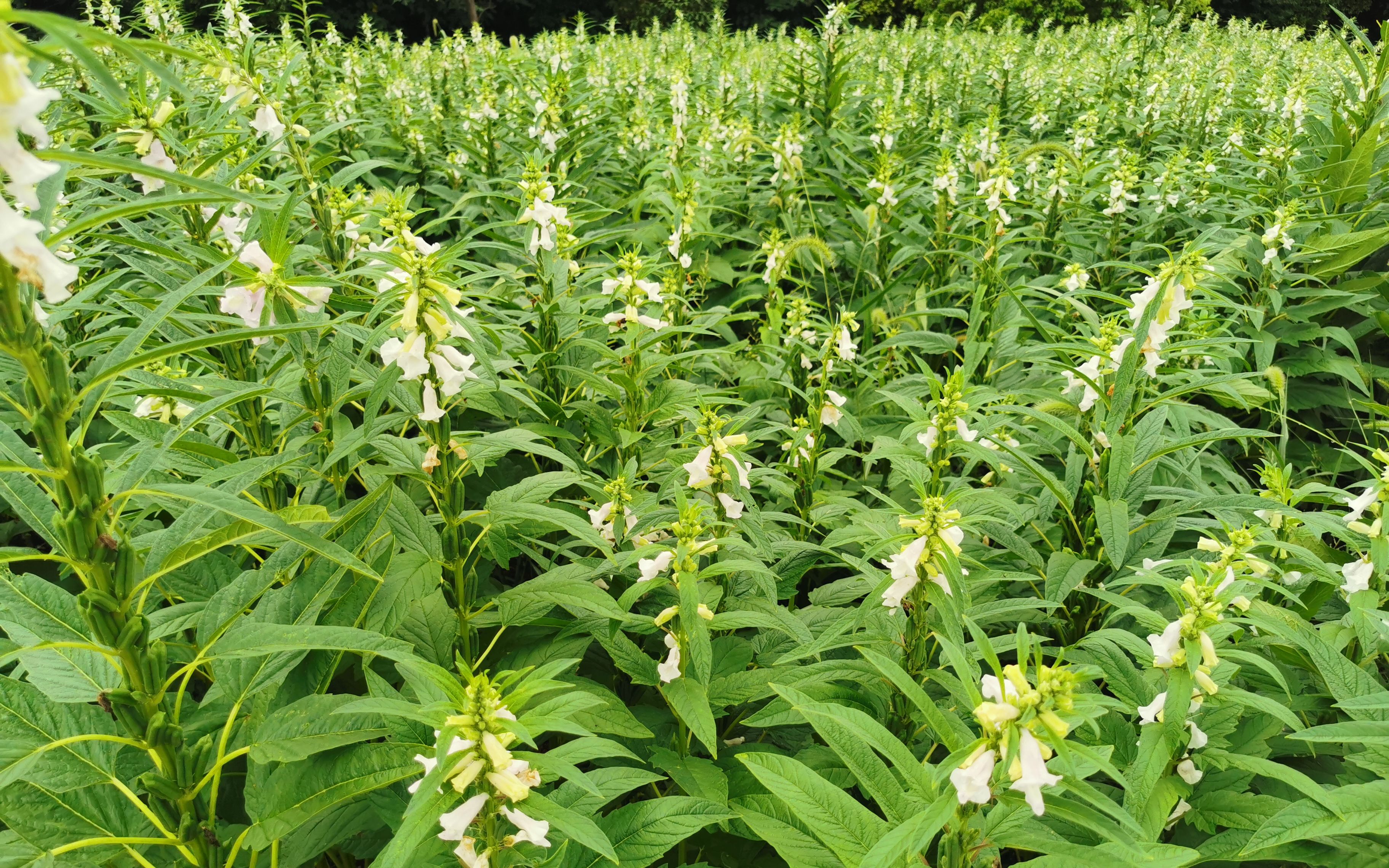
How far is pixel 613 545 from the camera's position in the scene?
2.46 m

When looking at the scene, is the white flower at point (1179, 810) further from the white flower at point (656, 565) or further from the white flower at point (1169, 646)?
the white flower at point (656, 565)

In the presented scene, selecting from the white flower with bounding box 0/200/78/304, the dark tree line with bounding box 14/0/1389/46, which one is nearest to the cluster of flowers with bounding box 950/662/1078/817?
the white flower with bounding box 0/200/78/304

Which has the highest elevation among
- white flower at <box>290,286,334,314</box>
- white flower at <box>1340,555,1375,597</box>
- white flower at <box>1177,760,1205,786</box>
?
white flower at <box>290,286,334,314</box>

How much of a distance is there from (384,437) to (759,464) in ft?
4.89

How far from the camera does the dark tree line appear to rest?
21.1 metres

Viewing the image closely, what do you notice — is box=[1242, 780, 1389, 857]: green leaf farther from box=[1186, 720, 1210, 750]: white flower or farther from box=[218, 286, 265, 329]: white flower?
box=[218, 286, 265, 329]: white flower

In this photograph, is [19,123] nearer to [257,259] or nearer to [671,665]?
[257,259]

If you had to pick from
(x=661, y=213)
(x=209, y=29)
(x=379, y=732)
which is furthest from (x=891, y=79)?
(x=379, y=732)

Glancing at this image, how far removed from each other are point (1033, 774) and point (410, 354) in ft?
4.88

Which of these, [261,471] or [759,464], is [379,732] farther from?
[759,464]

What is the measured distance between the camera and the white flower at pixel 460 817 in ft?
4.25

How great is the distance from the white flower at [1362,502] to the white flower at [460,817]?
93.0 inches

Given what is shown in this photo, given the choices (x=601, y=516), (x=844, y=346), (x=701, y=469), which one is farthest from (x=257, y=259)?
(x=844, y=346)

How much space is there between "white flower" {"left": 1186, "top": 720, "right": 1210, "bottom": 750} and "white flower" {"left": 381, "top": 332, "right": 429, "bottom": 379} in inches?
75.0
